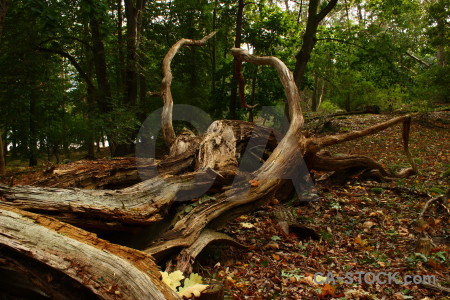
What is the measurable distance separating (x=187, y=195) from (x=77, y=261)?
5.42 ft

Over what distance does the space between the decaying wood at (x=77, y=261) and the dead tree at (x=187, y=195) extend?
0.03ft

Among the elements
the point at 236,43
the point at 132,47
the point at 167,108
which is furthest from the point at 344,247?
the point at 236,43

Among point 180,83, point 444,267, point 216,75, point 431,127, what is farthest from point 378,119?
point 444,267

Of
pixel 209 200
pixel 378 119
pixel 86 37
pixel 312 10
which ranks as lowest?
pixel 209 200

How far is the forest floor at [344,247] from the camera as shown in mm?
2643

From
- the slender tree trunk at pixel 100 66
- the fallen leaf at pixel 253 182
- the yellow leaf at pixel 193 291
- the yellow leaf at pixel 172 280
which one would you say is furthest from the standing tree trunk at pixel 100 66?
the yellow leaf at pixel 193 291

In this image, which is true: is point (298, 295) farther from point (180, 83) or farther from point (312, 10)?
point (180, 83)

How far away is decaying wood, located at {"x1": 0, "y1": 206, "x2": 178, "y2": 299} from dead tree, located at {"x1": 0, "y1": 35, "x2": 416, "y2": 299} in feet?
0.03

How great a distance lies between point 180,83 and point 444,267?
11.6m

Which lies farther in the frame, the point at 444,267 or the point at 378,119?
the point at 378,119

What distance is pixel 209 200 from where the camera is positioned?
3455 mm

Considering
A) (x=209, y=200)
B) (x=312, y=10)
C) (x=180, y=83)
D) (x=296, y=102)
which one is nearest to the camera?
(x=209, y=200)

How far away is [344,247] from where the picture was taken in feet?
11.4

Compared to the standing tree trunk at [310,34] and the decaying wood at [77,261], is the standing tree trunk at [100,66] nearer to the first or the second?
the standing tree trunk at [310,34]
